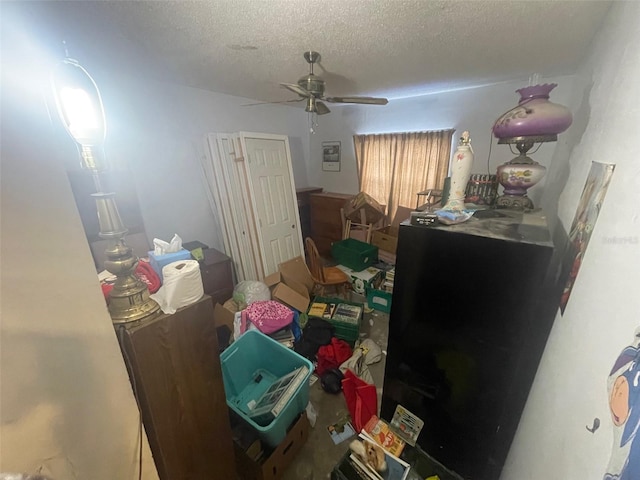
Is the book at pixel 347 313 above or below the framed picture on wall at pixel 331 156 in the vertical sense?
below

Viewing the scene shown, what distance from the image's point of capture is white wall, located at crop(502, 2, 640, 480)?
474 millimetres

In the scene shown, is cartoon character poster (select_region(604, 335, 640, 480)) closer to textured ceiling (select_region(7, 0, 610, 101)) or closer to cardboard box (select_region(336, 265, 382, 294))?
textured ceiling (select_region(7, 0, 610, 101))

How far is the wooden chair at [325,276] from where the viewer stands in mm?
2779

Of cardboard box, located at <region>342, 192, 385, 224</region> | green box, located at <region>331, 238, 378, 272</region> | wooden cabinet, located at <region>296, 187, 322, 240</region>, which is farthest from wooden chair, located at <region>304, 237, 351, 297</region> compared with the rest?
wooden cabinet, located at <region>296, 187, 322, 240</region>

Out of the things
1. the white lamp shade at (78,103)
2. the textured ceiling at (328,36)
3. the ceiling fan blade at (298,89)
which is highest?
the textured ceiling at (328,36)

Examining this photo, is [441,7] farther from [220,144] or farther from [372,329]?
[372,329]

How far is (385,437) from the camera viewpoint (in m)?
1.25

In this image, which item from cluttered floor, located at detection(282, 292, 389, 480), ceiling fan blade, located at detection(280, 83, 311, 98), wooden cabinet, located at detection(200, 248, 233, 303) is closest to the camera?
cluttered floor, located at detection(282, 292, 389, 480)

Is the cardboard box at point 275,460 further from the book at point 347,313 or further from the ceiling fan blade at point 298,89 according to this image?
the ceiling fan blade at point 298,89

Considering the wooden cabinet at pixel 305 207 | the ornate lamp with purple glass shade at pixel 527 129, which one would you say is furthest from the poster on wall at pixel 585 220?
the wooden cabinet at pixel 305 207

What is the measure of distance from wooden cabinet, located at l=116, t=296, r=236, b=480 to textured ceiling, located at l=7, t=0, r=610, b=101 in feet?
3.42

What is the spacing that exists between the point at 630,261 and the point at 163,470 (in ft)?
4.60

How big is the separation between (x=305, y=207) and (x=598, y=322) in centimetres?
362

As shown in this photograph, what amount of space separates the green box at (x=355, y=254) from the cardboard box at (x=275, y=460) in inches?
71.5
